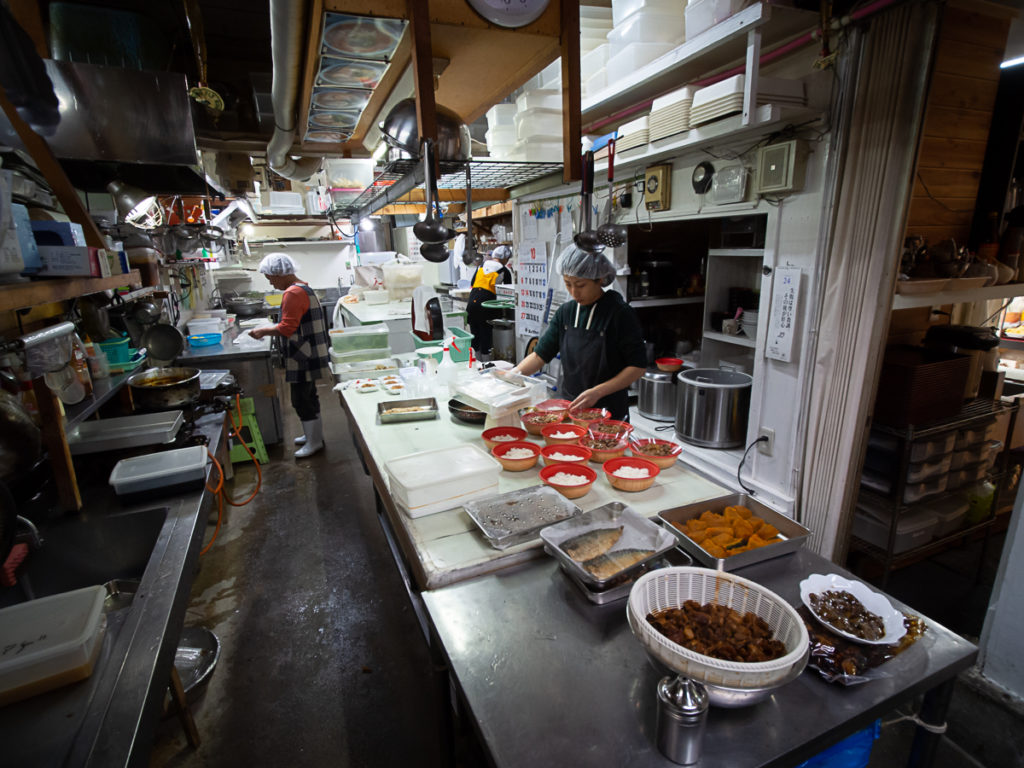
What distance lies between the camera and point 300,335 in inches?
193

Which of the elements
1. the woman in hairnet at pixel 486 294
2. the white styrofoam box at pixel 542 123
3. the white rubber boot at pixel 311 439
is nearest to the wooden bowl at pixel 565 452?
the white styrofoam box at pixel 542 123

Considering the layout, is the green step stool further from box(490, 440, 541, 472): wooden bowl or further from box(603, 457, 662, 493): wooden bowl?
box(603, 457, 662, 493): wooden bowl

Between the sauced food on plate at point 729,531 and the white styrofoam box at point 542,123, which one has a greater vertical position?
the white styrofoam box at point 542,123

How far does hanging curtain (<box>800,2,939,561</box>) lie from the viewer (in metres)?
2.06

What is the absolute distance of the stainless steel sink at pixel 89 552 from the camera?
1.97m

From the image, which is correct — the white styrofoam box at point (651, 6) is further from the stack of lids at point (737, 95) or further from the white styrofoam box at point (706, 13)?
the stack of lids at point (737, 95)

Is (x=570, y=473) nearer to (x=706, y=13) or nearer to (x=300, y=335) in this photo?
(x=706, y=13)

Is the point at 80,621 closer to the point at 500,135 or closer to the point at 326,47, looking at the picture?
the point at 326,47

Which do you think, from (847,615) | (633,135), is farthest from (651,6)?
(847,615)

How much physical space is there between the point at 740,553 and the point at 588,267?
6.29 ft

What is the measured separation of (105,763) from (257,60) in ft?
16.6

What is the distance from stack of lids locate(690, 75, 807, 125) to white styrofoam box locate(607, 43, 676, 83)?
2.46ft

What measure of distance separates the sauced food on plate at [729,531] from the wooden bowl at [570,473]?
365 millimetres

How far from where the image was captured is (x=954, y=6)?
2.36 metres
